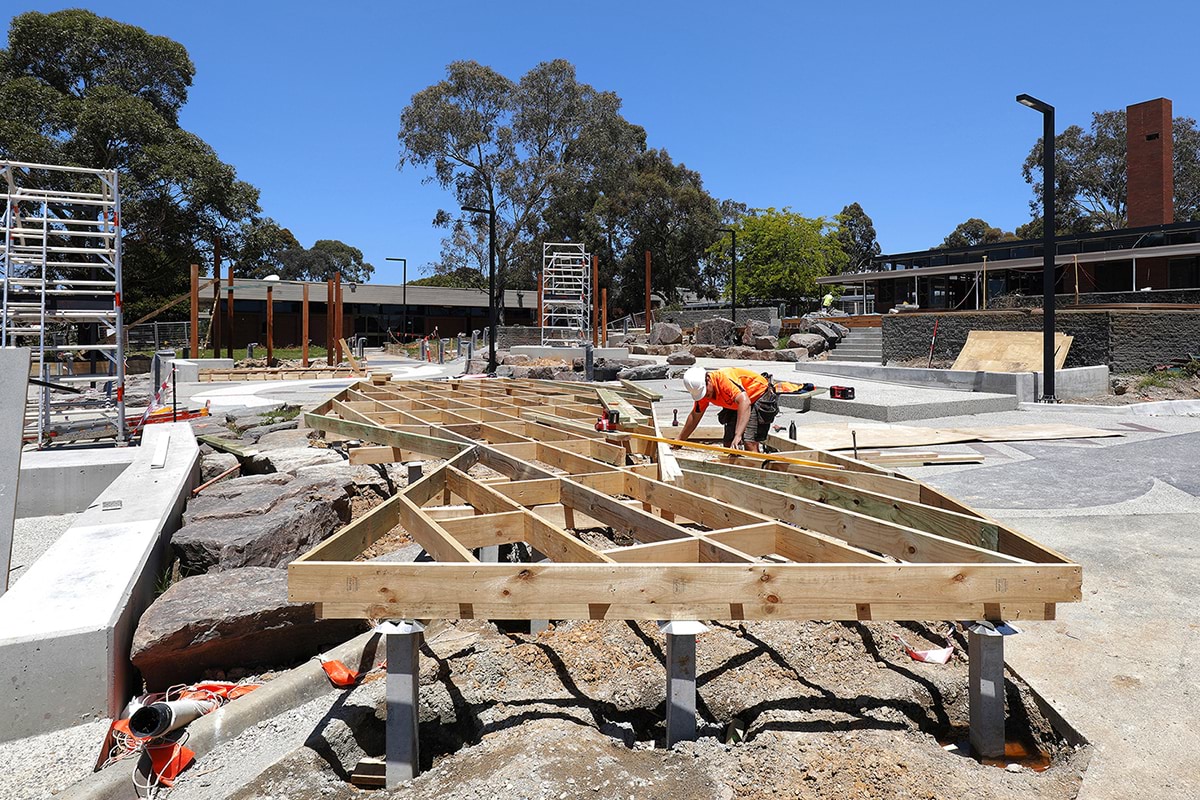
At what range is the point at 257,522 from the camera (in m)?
6.38

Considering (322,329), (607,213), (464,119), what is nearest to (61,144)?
(322,329)

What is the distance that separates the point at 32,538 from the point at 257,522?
10.2 ft

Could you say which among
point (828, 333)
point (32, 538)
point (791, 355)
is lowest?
point (32, 538)

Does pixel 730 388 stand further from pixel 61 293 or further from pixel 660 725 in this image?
pixel 61 293

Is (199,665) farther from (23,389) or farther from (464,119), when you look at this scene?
(464,119)

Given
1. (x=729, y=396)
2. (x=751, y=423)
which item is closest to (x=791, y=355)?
(x=751, y=423)

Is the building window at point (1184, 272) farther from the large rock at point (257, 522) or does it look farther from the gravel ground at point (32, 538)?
the gravel ground at point (32, 538)

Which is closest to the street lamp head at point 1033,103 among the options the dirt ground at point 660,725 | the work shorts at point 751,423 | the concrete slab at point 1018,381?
the concrete slab at point 1018,381

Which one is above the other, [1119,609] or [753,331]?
[753,331]

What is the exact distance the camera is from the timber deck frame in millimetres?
3553

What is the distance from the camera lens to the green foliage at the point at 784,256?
191ft

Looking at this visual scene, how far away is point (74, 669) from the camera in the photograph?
12.9ft

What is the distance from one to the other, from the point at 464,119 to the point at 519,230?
29.3 feet

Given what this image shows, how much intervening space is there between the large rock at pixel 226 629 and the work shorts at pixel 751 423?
4879 millimetres
